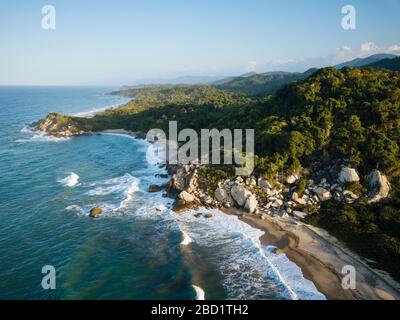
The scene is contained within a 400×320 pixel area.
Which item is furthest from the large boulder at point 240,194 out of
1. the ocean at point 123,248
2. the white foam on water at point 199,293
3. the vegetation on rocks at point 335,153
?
the white foam on water at point 199,293

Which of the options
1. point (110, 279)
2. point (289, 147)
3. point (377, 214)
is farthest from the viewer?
point (289, 147)

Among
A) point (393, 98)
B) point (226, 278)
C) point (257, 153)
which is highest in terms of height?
point (393, 98)

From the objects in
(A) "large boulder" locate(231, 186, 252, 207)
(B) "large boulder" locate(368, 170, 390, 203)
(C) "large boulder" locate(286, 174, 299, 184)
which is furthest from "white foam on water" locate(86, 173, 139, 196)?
(B) "large boulder" locate(368, 170, 390, 203)

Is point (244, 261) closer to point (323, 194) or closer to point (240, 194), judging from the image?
point (240, 194)

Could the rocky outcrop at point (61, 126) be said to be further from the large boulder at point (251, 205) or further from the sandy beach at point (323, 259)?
the sandy beach at point (323, 259)
